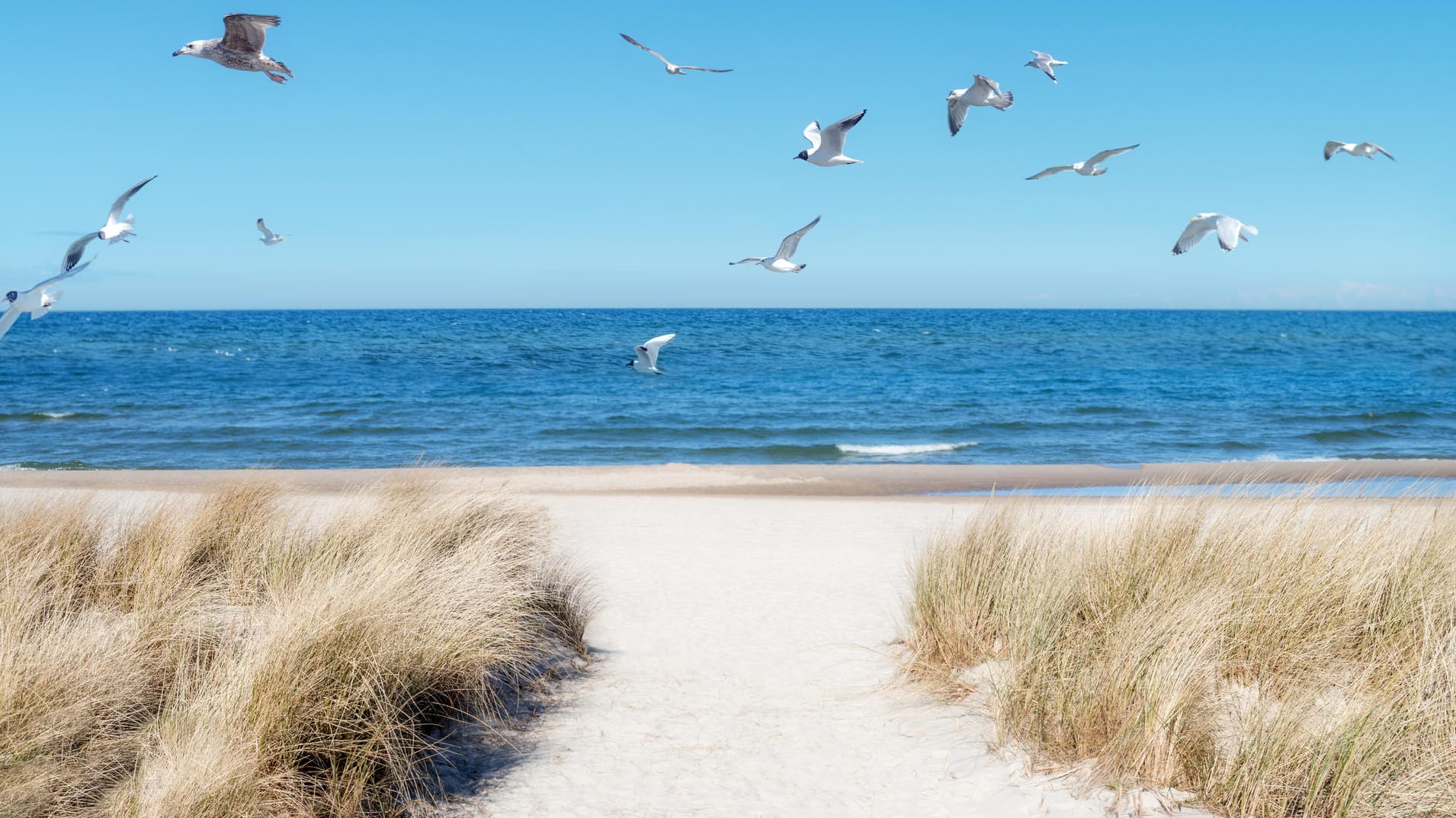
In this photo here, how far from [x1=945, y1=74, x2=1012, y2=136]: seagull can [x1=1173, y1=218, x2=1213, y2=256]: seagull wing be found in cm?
217

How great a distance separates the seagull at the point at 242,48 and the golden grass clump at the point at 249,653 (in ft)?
10.3

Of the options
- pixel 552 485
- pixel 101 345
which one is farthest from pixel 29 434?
pixel 101 345

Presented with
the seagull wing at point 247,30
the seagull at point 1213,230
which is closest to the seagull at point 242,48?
the seagull wing at point 247,30

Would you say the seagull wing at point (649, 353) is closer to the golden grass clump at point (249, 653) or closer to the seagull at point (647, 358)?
the seagull at point (647, 358)

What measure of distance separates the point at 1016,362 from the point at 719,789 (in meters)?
39.3

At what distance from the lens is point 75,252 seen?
662 cm

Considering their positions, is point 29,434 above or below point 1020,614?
below

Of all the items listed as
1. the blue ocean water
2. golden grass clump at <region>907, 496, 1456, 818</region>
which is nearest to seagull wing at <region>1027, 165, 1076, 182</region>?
golden grass clump at <region>907, 496, 1456, 818</region>

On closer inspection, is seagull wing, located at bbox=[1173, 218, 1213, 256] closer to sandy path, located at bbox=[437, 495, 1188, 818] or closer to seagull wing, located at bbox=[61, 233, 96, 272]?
sandy path, located at bbox=[437, 495, 1188, 818]

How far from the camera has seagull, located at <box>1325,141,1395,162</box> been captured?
9477 mm

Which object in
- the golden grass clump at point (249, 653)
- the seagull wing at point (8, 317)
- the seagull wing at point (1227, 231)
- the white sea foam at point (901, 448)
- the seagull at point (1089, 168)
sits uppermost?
the seagull at point (1089, 168)

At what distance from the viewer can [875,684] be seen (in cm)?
605

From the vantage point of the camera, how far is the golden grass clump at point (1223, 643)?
12.3 ft

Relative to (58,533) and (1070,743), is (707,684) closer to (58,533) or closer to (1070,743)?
(1070,743)
